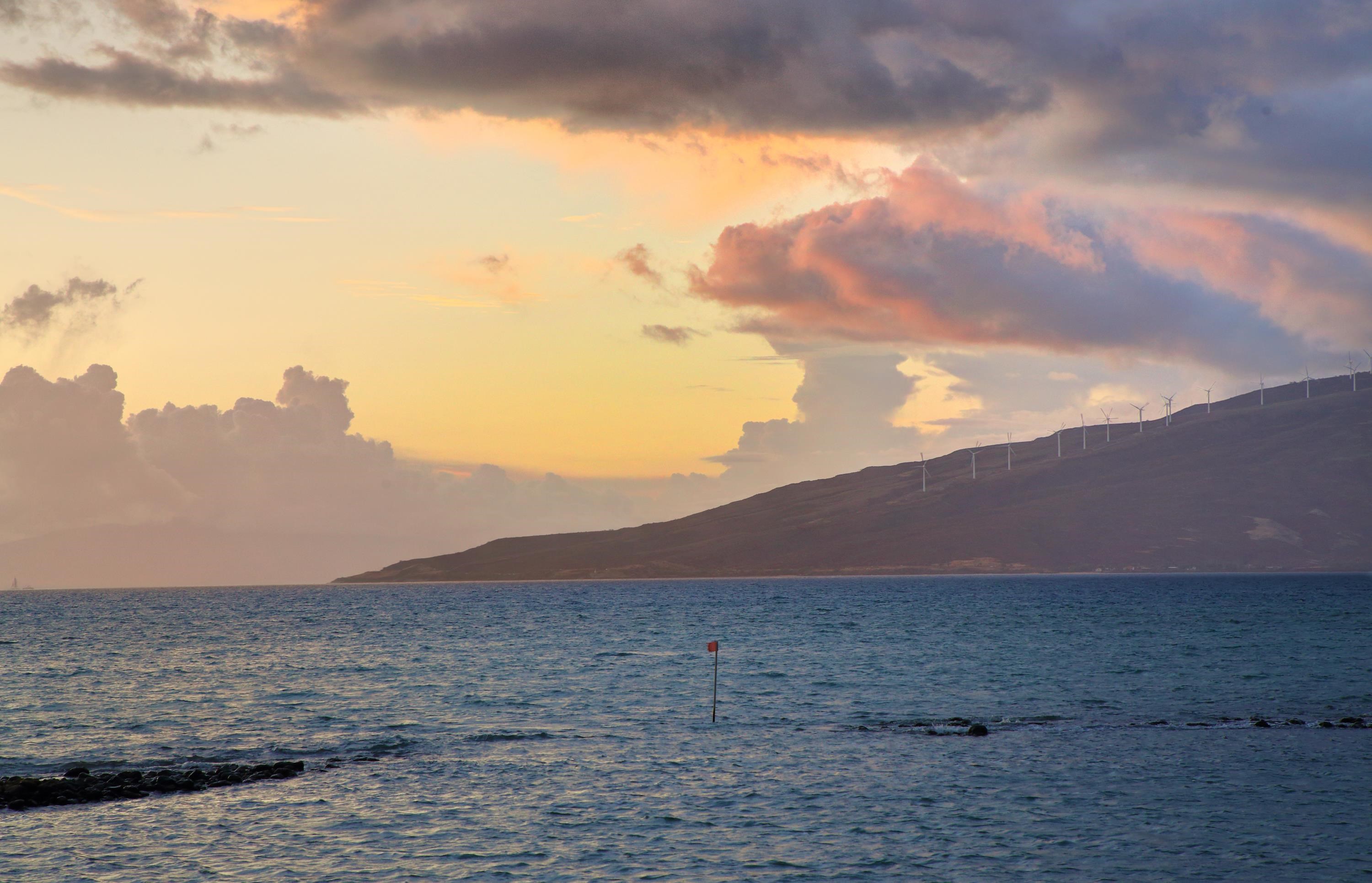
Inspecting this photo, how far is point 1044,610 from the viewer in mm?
182125

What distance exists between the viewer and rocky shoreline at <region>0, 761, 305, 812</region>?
41375mm

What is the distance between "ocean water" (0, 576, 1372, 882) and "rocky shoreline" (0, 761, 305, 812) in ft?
4.29

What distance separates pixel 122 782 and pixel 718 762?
79.3 ft

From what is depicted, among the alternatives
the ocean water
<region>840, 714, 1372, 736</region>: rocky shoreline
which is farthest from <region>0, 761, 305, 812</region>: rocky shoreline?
<region>840, 714, 1372, 736</region>: rocky shoreline

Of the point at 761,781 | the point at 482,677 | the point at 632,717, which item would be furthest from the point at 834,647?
the point at 761,781

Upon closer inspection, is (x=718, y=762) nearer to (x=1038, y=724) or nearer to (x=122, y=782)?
(x=1038, y=724)

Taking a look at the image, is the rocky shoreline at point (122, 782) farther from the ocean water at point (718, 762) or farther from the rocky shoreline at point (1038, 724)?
the rocky shoreline at point (1038, 724)

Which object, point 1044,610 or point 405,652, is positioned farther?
point 1044,610

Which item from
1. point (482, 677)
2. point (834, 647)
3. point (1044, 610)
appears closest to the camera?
point (482, 677)

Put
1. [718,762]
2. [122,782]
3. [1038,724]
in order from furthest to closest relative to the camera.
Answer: [1038,724]
[718,762]
[122,782]

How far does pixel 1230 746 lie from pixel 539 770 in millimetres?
31437

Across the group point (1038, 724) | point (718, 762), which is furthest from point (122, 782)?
point (1038, 724)

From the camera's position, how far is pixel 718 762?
160 feet

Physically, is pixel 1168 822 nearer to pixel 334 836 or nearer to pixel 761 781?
pixel 761 781
